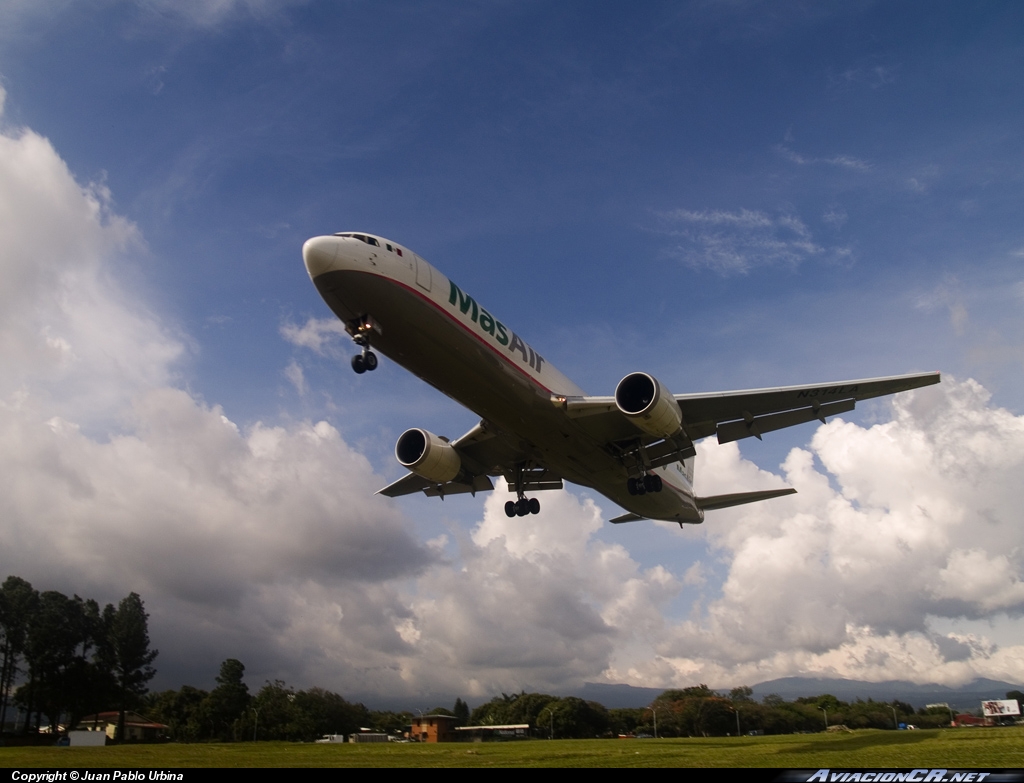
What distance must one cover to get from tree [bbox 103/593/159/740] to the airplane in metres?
42.2

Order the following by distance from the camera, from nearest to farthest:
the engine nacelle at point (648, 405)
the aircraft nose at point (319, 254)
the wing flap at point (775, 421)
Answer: the aircraft nose at point (319, 254) → the engine nacelle at point (648, 405) → the wing flap at point (775, 421)

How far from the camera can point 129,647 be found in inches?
2256

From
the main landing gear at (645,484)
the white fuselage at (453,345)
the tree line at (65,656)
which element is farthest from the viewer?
the tree line at (65,656)

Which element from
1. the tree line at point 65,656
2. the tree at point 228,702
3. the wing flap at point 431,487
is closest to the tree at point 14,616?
the tree line at point 65,656

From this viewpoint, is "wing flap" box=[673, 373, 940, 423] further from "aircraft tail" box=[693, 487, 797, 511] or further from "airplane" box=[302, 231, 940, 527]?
"aircraft tail" box=[693, 487, 797, 511]

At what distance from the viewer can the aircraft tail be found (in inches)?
1172

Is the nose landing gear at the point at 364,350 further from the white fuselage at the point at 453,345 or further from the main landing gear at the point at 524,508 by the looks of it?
the main landing gear at the point at 524,508

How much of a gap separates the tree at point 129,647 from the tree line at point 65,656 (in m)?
0.07

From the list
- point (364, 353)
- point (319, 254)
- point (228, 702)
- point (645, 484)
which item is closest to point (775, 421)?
point (645, 484)

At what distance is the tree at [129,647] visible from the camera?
56.3 m

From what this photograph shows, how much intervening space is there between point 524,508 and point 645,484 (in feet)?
17.5
